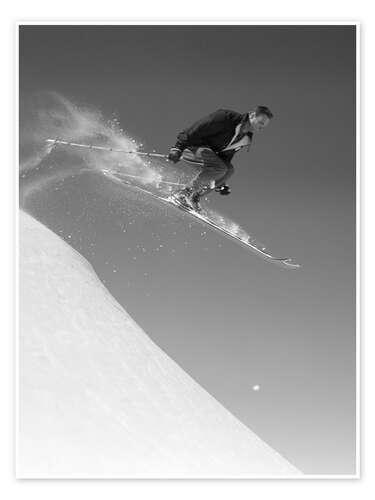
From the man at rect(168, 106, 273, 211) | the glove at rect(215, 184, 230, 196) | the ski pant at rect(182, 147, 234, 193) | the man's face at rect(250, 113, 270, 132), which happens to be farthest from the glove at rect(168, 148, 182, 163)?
the glove at rect(215, 184, 230, 196)

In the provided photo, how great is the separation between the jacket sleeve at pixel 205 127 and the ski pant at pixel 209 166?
0.17 metres

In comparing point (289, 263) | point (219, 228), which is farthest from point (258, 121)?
point (289, 263)

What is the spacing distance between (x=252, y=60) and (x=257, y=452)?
3059 mm

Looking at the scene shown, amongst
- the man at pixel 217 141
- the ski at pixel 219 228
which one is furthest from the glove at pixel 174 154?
the ski at pixel 219 228

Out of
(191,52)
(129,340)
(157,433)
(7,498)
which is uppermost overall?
(191,52)

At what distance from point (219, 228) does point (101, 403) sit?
2244 mm

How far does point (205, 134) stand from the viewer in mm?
4895

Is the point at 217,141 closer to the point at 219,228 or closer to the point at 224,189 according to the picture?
the point at 224,189

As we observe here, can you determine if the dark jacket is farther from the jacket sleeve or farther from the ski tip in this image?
the ski tip
